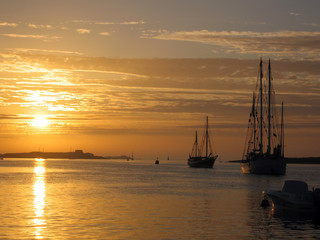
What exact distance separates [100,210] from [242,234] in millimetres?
15327

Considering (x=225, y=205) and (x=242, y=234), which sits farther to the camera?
(x=225, y=205)

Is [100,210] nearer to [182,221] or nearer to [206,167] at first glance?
[182,221]

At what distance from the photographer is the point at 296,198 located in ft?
147

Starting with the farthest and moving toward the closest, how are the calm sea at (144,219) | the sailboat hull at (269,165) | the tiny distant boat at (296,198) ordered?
the sailboat hull at (269,165) < the tiny distant boat at (296,198) < the calm sea at (144,219)

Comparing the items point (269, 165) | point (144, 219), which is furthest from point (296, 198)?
point (269, 165)

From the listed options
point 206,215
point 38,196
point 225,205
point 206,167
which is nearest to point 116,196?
point 38,196

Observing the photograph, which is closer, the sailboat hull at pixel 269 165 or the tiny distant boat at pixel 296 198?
the tiny distant boat at pixel 296 198

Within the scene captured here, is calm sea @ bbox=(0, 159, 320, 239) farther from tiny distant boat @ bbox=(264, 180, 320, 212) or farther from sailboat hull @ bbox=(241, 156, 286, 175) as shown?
sailboat hull @ bbox=(241, 156, 286, 175)

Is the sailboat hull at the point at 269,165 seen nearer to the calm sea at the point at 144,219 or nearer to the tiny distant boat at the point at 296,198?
the calm sea at the point at 144,219

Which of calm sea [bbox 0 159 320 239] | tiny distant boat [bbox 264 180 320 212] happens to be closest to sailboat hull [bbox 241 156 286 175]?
calm sea [bbox 0 159 320 239]

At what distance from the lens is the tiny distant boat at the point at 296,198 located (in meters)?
43.4

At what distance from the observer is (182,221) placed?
3834 centimetres

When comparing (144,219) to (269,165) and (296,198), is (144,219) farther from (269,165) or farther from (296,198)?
(269,165)

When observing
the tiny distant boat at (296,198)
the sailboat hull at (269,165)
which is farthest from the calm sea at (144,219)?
the sailboat hull at (269,165)
